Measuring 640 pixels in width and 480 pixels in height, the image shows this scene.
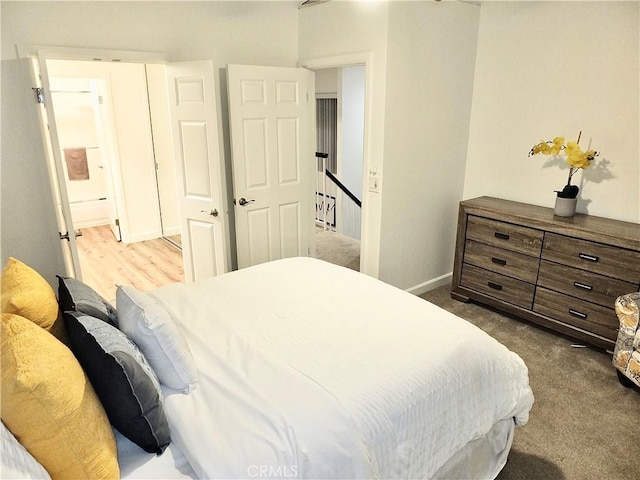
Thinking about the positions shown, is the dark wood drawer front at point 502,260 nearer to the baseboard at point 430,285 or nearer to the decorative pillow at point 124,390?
the baseboard at point 430,285

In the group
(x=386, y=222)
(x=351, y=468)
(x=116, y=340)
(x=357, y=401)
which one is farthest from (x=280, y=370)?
(x=386, y=222)

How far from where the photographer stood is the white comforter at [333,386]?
139 centimetres

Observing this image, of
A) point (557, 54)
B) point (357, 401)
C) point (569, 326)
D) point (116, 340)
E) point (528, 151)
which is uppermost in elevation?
point (557, 54)

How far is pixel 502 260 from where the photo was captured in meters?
3.48

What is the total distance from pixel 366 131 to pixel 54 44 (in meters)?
2.21

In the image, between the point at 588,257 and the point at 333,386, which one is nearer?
the point at 333,386

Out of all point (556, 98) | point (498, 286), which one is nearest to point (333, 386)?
point (498, 286)

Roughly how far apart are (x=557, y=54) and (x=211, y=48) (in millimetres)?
2711

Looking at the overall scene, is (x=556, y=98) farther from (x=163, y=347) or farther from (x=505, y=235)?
(x=163, y=347)

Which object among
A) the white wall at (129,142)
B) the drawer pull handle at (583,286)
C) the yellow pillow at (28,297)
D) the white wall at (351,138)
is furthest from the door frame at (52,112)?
the white wall at (351,138)

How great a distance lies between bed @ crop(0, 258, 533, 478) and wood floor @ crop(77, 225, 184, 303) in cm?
227

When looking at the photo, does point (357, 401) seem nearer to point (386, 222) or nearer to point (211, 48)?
point (386, 222)

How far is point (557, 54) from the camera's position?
11.1ft

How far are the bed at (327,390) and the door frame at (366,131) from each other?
137cm
